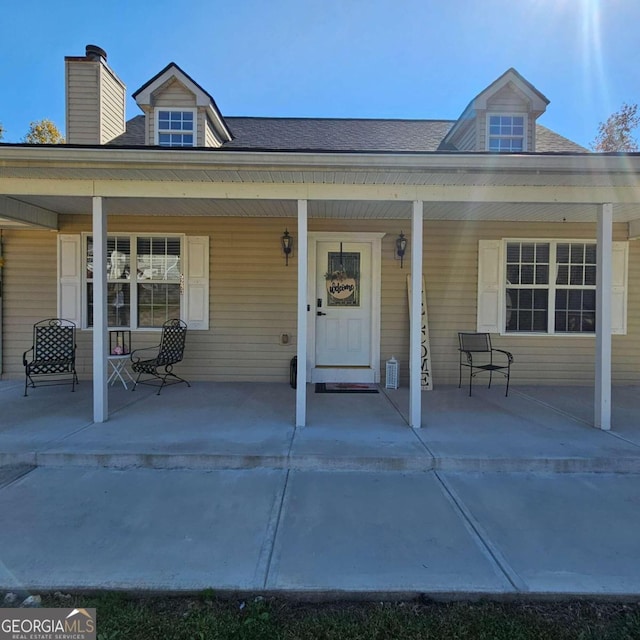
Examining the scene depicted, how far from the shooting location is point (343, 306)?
634 centimetres

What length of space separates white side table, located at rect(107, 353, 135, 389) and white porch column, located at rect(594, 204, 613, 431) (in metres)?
5.96

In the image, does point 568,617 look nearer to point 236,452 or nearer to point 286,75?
point 236,452

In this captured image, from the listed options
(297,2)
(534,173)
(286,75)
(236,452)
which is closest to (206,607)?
(236,452)

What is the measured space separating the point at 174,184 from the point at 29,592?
11.2 feet

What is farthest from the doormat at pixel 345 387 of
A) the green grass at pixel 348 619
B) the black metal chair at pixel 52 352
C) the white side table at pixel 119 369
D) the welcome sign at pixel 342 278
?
the green grass at pixel 348 619

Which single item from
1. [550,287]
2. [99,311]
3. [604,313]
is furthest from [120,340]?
[550,287]

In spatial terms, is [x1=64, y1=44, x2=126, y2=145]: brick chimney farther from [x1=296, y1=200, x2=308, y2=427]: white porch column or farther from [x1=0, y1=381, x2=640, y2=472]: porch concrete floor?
[x1=296, y1=200, x2=308, y2=427]: white porch column

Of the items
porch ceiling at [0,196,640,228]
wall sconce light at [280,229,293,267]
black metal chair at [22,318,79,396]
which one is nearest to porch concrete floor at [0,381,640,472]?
black metal chair at [22,318,79,396]

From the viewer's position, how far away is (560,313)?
6.32 m

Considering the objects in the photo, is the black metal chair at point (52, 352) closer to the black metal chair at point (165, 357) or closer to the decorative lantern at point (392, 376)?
the black metal chair at point (165, 357)

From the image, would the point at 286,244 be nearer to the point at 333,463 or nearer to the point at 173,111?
the point at 173,111

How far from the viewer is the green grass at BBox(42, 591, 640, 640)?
5.77 ft

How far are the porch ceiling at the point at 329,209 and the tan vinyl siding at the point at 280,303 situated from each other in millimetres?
269

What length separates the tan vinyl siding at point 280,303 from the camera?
6.21m
